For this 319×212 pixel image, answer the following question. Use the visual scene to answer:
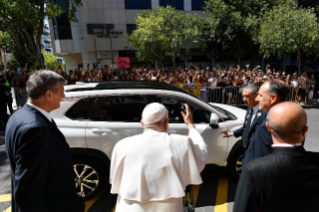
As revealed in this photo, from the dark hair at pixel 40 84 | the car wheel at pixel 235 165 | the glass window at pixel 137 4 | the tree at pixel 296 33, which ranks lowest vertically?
the car wheel at pixel 235 165

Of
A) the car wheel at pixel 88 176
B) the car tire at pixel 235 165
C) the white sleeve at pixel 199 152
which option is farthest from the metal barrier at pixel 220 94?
the white sleeve at pixel 199 152

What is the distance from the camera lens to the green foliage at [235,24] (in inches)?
848

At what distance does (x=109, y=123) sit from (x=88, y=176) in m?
0.90

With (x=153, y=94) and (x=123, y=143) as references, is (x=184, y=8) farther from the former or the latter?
(x=123, y=143)

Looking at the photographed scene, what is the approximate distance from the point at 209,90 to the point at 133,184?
8.85 metres

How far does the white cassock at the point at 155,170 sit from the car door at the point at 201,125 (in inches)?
67.5

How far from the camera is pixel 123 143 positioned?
1.71m

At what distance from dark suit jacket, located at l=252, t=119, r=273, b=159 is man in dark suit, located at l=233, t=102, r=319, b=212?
844 millimetres

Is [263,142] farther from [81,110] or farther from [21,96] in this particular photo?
[21,96]

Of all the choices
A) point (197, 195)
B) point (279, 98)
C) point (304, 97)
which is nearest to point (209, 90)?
point (304, 97)

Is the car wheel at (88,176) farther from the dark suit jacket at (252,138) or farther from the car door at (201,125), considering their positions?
the dark suit jacket at (252,138)

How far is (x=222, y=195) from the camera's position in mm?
3541

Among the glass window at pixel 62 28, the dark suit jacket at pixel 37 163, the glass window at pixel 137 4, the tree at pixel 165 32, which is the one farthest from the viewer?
the glass window at pixel 62 28

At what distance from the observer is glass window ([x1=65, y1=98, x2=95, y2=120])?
10.8 ft
